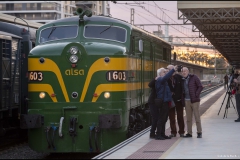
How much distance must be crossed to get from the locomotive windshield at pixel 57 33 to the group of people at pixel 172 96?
2.37 meters

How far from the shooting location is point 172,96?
16125 millimetres

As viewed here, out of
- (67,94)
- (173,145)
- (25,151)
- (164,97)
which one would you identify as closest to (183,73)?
(164,97)

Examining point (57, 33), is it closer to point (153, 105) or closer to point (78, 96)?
point (78, 96)

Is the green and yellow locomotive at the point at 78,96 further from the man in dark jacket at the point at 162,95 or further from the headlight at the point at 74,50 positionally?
the man in dark jacket at the point at 162,95

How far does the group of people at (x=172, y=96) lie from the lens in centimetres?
1530

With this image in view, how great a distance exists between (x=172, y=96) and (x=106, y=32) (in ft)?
8.43

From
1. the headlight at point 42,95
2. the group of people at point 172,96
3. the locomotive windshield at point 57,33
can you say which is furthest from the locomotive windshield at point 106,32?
the headlight at point 42,95

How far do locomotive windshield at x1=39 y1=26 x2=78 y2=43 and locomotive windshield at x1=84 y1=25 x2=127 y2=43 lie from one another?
0.33 metres

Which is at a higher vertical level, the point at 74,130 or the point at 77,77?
the point at 77,77

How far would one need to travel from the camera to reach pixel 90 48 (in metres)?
14.2

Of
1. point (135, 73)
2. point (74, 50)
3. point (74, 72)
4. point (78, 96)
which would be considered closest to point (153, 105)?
point (135, 73)

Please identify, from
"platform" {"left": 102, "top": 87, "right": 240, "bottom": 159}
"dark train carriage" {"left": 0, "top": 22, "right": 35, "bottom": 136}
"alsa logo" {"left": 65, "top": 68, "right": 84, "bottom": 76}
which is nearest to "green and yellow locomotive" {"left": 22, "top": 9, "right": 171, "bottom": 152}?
"alsa logo" {"left": 65, "top": 68, "right": 84, "bottom": 76}

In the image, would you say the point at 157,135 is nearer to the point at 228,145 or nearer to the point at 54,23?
the point at 228,145

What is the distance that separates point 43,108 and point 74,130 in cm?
98
